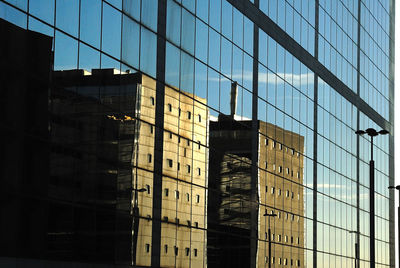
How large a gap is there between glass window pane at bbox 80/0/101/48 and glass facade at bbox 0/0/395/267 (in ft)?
0.25

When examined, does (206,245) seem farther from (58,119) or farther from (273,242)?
(58,119)

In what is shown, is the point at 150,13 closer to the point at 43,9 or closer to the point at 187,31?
the point at 187,31

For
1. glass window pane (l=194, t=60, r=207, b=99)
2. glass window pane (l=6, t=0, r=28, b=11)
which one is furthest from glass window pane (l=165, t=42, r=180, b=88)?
glass window pane (l=6, t=0, r=28, b=11)

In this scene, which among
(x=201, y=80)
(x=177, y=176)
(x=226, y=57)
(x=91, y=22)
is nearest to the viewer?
(x=91, y=22)

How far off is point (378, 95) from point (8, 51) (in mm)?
54766

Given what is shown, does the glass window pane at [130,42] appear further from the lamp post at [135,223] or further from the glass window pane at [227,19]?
the glass window pane at [227,19]

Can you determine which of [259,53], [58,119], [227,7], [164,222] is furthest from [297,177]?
[58,119]

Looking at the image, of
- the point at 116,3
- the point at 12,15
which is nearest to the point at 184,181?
the point at 116,3

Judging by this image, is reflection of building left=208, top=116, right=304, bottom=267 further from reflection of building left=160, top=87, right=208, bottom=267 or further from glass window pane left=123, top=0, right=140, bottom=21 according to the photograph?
glass window pane left=123, top=0, right=140, bottom=21

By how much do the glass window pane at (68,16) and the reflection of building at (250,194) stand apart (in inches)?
525

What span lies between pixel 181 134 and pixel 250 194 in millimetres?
9784

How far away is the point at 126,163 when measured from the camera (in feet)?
111

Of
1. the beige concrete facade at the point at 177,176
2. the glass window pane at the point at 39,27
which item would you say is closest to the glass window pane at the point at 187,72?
the beige concrete facade at the point at 177,176

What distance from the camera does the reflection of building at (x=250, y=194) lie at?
1679 inches
